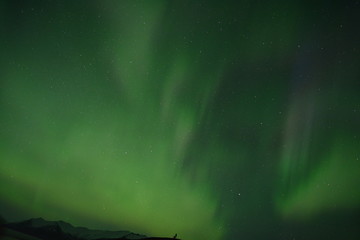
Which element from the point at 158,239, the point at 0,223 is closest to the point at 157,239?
the point at 158,239

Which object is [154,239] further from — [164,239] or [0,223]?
[0,223]

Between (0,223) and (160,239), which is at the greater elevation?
(160,239)

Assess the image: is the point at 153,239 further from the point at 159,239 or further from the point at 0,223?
the point at 0,223

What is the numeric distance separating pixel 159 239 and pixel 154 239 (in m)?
0.22

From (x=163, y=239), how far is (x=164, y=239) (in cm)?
4

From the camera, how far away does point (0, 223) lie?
3089 centimetres

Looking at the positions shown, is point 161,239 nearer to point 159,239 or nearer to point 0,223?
point 159,239

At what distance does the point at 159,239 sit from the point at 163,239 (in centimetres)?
15

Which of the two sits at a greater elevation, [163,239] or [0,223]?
[163,239]

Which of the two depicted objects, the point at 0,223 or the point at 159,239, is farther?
the point at 0,223

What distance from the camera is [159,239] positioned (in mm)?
8867

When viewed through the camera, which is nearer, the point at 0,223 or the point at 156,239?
the point at 156,239

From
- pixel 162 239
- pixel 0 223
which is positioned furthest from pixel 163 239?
pixel 0 223

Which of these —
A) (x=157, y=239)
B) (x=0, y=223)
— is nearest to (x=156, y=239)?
(x=157, y=239)
